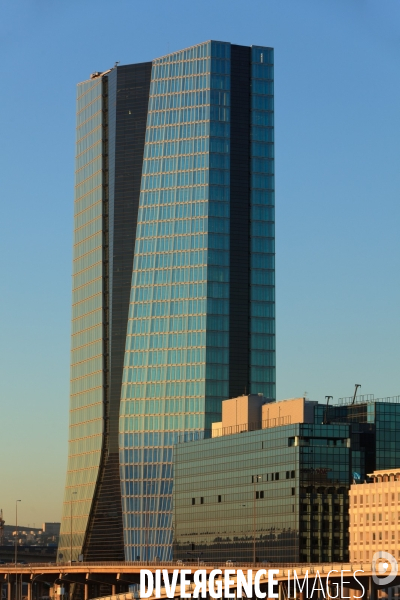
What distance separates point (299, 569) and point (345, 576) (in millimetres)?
8194

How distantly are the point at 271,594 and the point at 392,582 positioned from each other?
686 inches

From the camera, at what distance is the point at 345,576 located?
7461 inches

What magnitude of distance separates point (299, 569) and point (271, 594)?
5710 mm

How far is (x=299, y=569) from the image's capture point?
195750 millimetres

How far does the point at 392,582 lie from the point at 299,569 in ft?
42.0

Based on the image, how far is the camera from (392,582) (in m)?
189

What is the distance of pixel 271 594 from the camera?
19838 cm

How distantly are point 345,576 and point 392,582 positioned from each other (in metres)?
5.85
